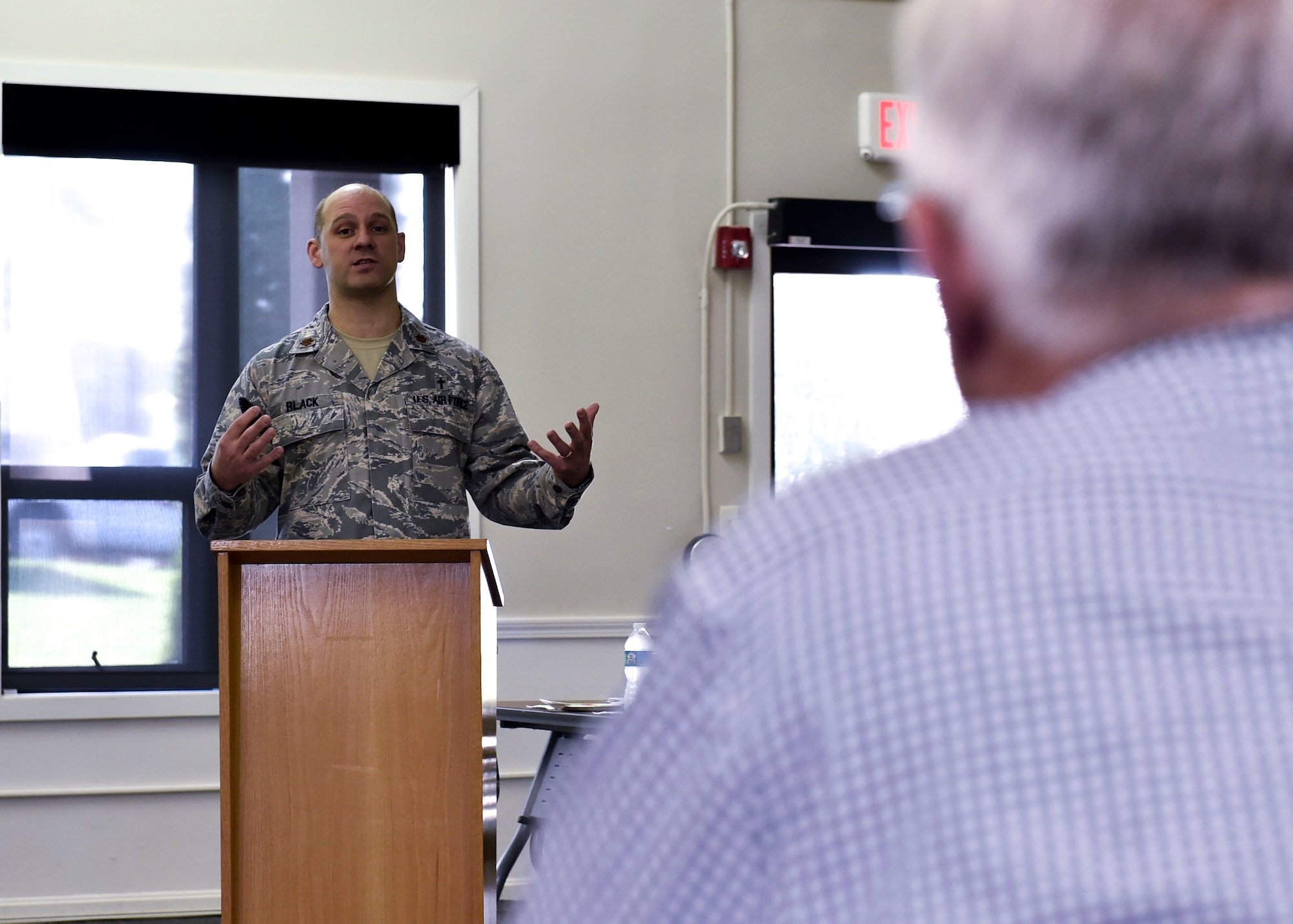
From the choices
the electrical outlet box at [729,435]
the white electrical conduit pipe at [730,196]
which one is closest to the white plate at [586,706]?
the electrical outlet box at [729,435]

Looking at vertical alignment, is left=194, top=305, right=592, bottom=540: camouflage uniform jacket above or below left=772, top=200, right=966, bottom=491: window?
below

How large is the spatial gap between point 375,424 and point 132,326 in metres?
1.33

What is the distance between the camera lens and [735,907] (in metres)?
0.45

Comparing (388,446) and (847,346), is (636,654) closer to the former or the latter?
(388,446)

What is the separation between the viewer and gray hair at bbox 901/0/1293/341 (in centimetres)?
47

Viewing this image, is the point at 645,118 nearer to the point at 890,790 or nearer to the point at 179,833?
the point at 179,833

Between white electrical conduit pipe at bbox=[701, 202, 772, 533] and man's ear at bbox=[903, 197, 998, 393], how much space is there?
3435 mm

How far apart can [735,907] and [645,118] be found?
376 centimetres

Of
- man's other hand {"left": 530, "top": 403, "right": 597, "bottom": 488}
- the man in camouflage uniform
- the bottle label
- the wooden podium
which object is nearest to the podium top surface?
the wooden podium

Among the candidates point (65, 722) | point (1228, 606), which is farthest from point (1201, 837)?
point (65, 722)

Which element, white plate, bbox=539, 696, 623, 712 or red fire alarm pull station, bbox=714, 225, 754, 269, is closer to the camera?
white plate, bbox=539, 696, 623, 712

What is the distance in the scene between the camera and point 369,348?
9.83 feet

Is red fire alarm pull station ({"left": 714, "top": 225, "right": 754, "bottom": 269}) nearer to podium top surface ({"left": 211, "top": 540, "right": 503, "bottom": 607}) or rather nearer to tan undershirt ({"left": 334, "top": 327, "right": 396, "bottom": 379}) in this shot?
tan undershirt ({"left": 334, "top": 327, "right": 396, "bottom": 379})

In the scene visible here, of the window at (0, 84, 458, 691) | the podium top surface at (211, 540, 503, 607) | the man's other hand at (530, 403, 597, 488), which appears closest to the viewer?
the podium top surface at (211, 540, 503, 607)
